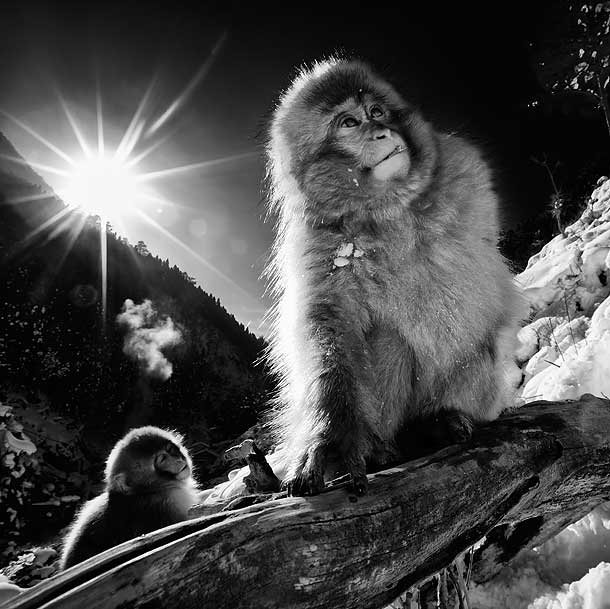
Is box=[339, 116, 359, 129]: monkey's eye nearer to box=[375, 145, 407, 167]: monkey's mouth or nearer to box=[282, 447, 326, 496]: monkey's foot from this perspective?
box=[375, 145, 407, 167]: monkey's mouth

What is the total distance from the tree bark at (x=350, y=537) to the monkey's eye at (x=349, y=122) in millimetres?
1701

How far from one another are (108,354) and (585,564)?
38.0 metres

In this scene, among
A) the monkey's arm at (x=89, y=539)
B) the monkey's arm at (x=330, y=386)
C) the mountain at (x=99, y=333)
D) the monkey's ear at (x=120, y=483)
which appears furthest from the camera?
the mountain at (x=99, y=333)

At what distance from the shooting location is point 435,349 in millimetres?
2018

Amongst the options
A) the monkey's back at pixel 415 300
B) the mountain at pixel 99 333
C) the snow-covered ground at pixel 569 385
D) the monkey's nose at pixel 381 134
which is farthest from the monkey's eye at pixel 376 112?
the mountain at pixel 99 333

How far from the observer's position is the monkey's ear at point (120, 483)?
155 inches

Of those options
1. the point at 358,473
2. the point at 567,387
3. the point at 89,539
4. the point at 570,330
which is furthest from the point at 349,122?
the point at 570,330

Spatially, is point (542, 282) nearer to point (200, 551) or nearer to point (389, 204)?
point (389, 204)

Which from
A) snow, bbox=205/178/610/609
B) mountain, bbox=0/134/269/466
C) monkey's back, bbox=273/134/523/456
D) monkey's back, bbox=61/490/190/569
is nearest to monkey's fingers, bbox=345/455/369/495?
monkey's back, bbox=273/134/523/456

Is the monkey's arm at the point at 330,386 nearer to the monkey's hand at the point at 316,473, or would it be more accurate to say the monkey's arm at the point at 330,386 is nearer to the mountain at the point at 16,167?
the monkey's hand at the point at 316,473

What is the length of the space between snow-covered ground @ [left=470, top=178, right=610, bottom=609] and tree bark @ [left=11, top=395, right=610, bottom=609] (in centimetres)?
60

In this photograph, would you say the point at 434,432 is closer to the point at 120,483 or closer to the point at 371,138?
the point at 371,138

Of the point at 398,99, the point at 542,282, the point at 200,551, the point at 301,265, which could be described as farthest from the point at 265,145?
the point at 542,282

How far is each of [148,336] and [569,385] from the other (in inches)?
1686
